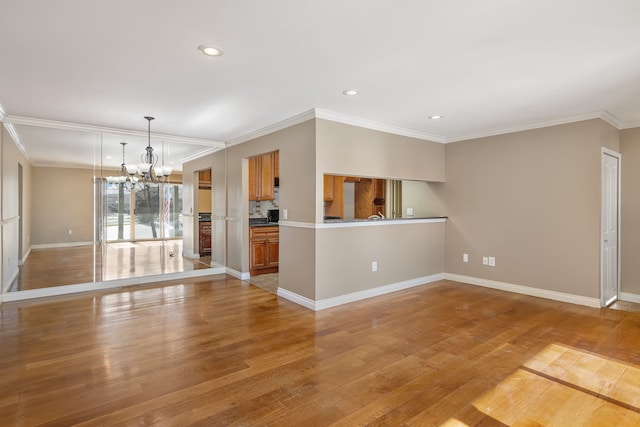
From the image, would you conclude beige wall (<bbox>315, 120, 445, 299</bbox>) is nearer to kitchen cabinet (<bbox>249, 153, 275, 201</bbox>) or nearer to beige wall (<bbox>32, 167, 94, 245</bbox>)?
kitchen cabinet (<bbox>249, 153, 275, 201</bbox>)

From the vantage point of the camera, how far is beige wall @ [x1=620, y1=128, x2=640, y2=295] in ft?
14.3

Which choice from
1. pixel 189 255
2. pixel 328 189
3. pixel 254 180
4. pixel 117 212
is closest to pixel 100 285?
pixel 117 212

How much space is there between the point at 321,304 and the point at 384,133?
246cm

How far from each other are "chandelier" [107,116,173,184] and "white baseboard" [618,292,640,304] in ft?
22.4

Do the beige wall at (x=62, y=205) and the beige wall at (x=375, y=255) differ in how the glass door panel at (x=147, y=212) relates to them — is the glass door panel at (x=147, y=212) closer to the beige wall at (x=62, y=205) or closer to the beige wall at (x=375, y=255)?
the beige wall at (x=62, y=205)

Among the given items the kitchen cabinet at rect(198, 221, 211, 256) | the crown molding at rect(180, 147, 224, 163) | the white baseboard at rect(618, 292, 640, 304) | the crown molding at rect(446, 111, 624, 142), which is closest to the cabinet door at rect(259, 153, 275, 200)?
the crown molding at rect(180, 147, 224, 163)

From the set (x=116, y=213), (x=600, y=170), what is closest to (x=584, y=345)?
(x=600, y=170)

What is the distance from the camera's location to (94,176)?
4.98 m

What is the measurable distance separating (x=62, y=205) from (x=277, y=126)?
10.9ft

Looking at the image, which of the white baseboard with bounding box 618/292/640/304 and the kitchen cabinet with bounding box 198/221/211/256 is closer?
the white baseboard with bounding box 618/292/640/304

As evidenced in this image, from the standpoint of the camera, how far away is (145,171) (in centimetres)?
532

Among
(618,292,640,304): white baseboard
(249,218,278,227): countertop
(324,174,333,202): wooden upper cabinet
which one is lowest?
(618,292,640,304): white baseboard

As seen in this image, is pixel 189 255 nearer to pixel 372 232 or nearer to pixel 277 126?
pixel 277 126

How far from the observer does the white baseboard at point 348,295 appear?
159 inches
